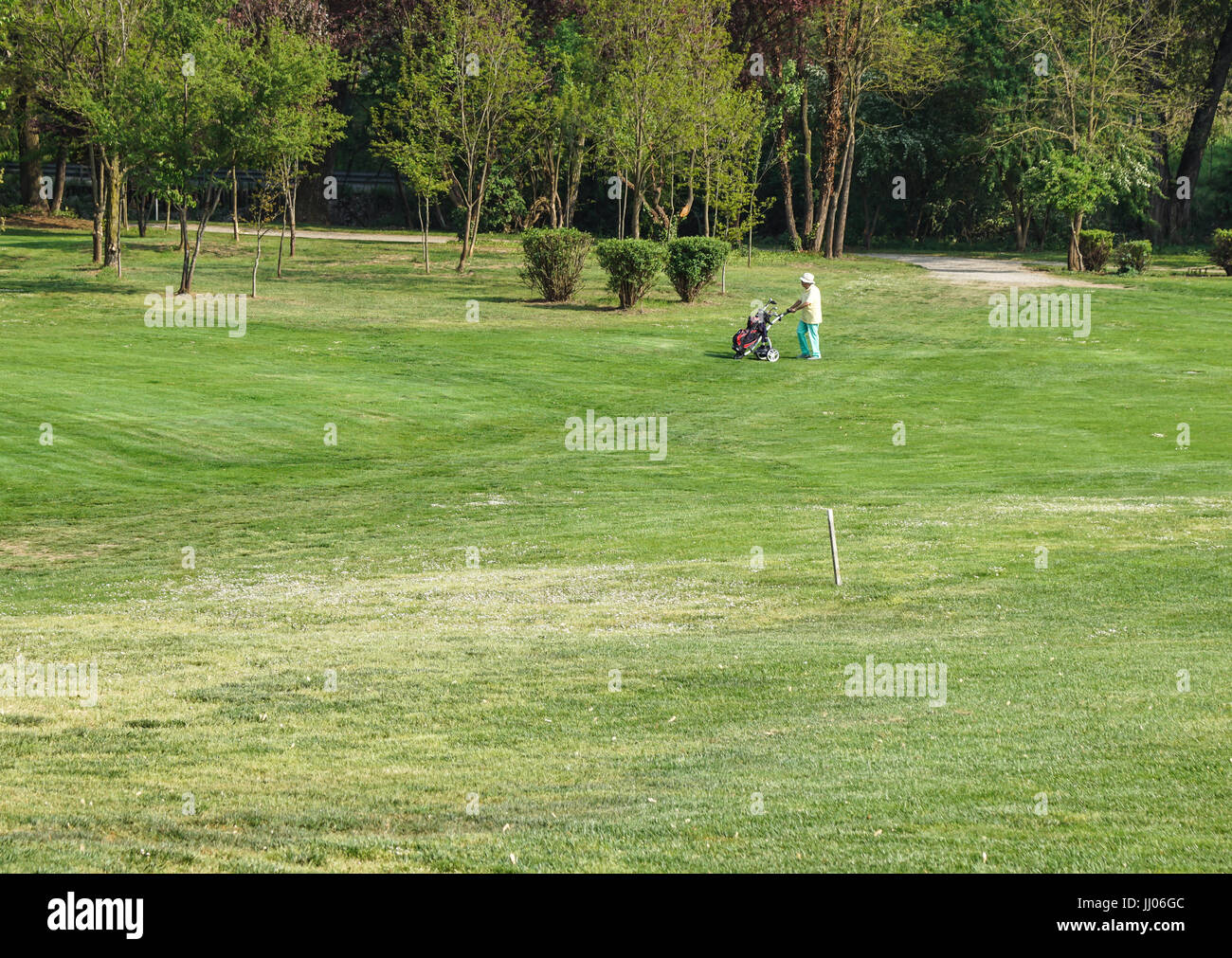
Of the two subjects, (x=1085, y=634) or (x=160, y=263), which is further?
(x=160, y=263)

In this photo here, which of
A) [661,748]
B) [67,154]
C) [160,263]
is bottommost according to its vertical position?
[661,748]

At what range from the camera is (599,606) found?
15312 millimetres

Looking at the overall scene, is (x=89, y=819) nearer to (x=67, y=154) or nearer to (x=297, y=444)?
A: (x=297, y=444)

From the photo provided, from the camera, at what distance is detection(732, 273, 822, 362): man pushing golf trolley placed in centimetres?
3684

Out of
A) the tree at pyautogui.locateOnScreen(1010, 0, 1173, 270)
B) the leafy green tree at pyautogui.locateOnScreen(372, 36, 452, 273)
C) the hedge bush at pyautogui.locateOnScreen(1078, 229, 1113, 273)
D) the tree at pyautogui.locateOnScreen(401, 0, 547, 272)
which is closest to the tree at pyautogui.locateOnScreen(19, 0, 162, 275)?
the leafy green tree at pyautogui.locateOnScreen(372, 36, 452, 273)

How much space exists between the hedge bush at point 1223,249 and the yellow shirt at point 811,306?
2765 centimetres

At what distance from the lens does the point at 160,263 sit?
5412 centimetres

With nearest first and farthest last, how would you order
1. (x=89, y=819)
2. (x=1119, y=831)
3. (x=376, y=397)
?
(x=1119, y=831), (x=89, y=819), (x=376, y=397)

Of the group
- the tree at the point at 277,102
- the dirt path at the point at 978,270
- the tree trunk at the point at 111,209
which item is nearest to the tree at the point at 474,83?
the tree at the point at 277,102

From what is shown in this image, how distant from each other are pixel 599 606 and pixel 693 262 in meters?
32.0

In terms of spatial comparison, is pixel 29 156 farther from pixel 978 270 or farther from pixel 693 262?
pixel 978 270

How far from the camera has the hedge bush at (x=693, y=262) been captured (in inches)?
1809
